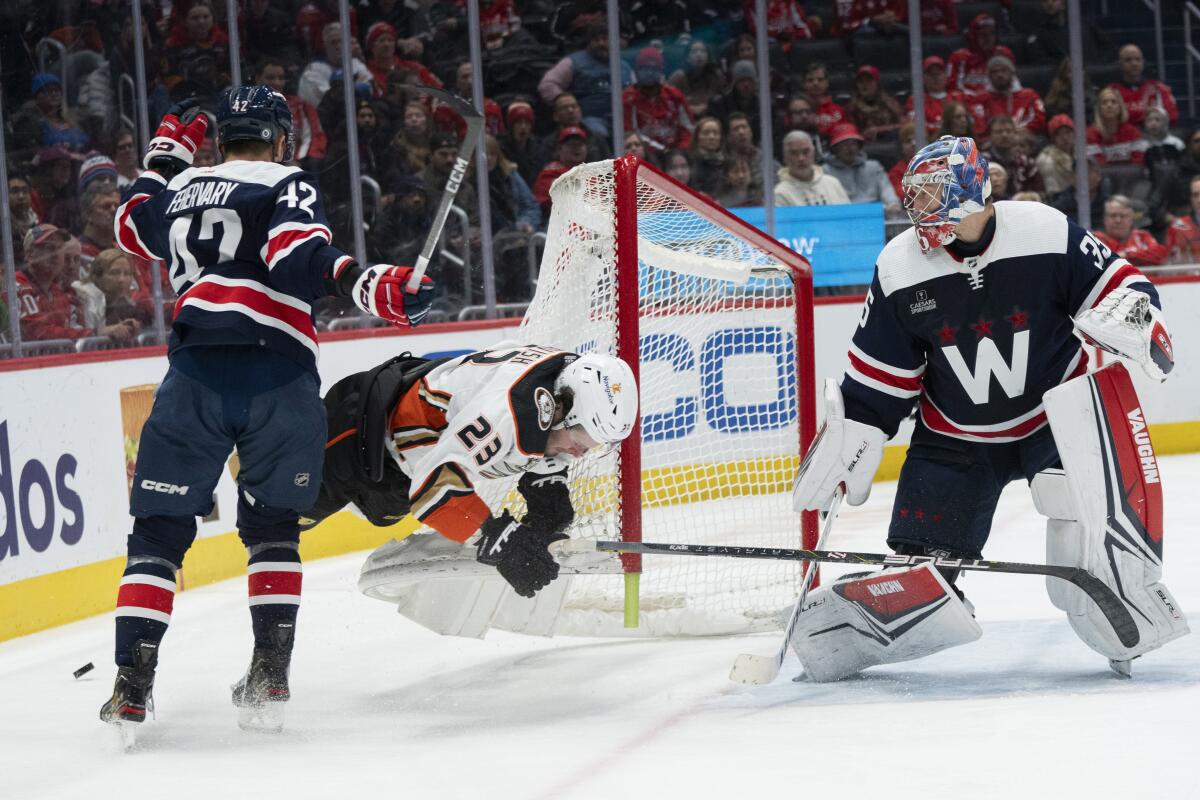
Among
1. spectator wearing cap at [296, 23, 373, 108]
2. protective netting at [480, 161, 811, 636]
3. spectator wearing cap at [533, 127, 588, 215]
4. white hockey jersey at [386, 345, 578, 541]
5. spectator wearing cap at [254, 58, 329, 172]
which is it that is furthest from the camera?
spectator wearing cap at [533, 127, 588, 215]

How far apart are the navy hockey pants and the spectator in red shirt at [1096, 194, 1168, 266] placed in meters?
3.50

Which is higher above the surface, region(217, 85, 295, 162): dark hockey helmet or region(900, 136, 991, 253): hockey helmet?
region(217, 85, 295, 162): dark hockey helmet

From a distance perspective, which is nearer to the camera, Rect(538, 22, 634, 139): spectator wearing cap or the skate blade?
the skate blade

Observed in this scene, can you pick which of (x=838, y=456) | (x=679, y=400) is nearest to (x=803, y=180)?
(x=679, y=400)

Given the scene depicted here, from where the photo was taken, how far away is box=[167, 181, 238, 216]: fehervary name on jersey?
2.56m

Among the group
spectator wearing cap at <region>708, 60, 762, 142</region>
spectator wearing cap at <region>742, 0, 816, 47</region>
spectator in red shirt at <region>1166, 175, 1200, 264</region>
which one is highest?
spectator wearing cap at <region>742, 0, 816, 47</region>

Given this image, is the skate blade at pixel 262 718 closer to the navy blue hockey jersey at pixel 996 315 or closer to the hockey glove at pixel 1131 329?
the navy blue hockey jersey at pixel 996 315

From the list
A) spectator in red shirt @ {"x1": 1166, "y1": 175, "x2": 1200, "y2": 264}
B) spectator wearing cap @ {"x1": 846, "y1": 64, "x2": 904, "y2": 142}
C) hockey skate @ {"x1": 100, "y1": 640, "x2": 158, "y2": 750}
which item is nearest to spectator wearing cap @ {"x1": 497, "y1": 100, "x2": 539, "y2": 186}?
spectator wearing cap @ {"x1": 846, "y1": 64, "x2": 904, "y2": 142}

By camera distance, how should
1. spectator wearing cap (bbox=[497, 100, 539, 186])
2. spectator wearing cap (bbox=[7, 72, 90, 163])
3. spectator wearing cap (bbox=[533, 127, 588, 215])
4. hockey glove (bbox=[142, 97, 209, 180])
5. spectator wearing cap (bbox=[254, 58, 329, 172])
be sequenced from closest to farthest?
hockey glove (bbox=[142, 97, 209, 180]) → spectator wearing cap (bbox=[7, 72, 90, 163]) → spectator wearing cap (bbox=[254, 58, 329, 172]) → spectator wearing cap (bbox=[497, 100, 539, 186]) → spectator wearing cap (bbox=[533, 127, 588, 215])

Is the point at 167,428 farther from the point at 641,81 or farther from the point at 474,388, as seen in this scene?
the point at 641,81

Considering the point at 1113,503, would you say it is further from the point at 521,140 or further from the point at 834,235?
the point at 521,140

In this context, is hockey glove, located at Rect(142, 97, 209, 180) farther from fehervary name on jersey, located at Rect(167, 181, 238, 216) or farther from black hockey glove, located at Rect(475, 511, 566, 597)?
black hockey glove, located at Rect(475, 511, 566, 597)

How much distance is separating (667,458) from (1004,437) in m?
1.29

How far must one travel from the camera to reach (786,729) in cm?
248
